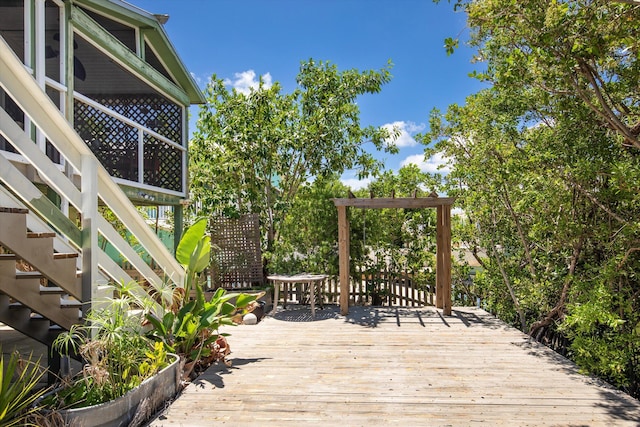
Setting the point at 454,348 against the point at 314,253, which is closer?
the point at 454,348

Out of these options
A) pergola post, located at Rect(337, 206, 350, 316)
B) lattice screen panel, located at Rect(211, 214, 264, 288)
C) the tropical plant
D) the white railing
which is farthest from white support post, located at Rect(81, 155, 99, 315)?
lattice screen panel, located at Rect(211, 214, 264, 288)

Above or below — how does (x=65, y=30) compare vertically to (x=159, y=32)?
below

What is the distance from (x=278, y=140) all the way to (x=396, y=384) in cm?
596

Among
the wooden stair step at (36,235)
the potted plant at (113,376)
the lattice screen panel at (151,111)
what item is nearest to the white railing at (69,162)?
the wooden stair step at (36,235)

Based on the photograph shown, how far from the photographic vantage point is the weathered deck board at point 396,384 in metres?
3.25

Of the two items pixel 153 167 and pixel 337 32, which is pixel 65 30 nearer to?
pixel 153 167

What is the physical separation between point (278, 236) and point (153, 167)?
302cm

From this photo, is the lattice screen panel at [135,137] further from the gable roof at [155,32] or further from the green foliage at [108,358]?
the green foliage at [108,358]

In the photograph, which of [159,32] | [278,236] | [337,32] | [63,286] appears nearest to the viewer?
[63,286]

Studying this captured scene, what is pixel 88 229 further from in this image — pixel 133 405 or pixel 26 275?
pixel 133 405

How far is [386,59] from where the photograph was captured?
930 cm

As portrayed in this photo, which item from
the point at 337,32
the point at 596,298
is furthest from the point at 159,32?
the point at 596,298

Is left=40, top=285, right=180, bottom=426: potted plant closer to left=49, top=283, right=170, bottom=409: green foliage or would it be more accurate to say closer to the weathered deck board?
left=49, top=283, right=170, bottom=409: green foliage

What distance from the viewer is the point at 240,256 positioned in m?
8.46
